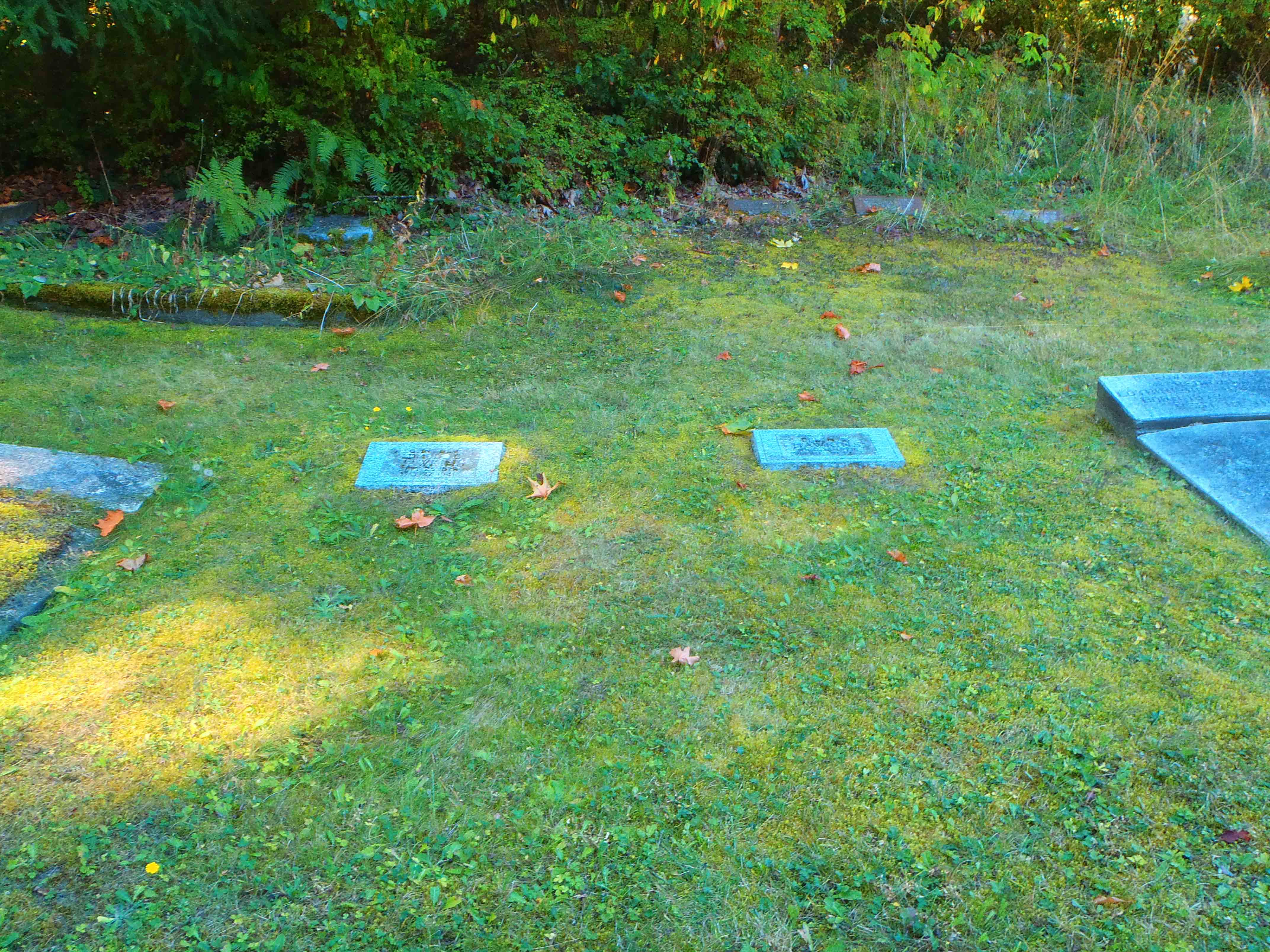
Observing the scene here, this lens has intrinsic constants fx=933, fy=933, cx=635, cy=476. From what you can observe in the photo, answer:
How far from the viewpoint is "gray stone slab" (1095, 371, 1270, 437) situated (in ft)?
12.7

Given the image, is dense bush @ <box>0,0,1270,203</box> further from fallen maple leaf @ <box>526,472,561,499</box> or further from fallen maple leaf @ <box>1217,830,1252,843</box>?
fallen maple leaf @ <box>1217,830,1252,843</box>

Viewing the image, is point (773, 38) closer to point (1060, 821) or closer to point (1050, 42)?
point (1050, 42)

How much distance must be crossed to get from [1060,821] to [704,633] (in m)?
1.07

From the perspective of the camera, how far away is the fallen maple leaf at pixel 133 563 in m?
3.06

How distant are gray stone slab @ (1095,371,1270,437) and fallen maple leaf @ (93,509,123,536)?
3.99 m

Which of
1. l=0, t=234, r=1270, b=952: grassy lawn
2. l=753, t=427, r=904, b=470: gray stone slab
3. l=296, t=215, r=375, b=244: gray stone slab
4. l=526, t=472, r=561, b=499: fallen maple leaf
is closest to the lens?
l=0, t=234, r=1270, b=952: grassy lawn

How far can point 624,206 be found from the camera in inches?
306

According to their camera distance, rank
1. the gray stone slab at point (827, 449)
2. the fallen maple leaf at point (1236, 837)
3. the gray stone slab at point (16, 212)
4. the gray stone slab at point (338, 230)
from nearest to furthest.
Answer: the fallen maple leaf at point (1236, 837) < the gray stone slab at point (827, 449) < the gray stone slab at point (338, 230) < the gray stone slab at point (16, 212)

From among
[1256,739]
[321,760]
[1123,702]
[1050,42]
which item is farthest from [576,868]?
[1050,42]

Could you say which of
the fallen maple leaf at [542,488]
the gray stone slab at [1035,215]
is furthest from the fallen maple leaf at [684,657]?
the gray stone slab at [1035,215]

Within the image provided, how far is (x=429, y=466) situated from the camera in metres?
3.81

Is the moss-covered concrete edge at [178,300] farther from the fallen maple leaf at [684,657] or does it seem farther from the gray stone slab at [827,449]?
the fallen maple leaf at [684,657]

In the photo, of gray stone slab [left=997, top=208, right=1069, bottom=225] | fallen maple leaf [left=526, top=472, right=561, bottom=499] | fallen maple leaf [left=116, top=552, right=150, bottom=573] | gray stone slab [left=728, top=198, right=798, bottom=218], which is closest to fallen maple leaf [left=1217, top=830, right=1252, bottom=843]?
fallen maple leaf [left=526, top=472, right=561, bottom=499]

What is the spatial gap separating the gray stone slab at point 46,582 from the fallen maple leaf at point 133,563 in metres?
0.14
